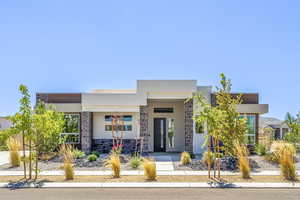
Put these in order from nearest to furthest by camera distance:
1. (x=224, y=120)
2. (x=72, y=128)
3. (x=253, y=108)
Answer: (x=224, y=120) < (x=253, y=108) < (x=72, y=128)

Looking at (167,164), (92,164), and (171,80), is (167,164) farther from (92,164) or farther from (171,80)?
(171,80)

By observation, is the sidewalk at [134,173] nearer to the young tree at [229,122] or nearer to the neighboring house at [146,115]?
the young tree at [229,122]

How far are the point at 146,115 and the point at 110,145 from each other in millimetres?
3208

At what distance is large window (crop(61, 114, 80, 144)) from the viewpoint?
19.4 m

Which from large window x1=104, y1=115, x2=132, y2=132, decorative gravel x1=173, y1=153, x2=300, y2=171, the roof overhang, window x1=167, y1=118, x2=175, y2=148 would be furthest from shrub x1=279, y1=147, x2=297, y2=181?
large window x1=104, y1=115, x2=132, y2=132

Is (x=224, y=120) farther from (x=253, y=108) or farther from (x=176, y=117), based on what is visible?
(x=176, y=117)

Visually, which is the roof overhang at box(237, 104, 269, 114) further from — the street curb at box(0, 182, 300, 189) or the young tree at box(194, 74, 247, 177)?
the street curb at box(0, 182, 300, 189)

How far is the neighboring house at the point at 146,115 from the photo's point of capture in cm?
1838

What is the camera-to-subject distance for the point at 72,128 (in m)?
19.5

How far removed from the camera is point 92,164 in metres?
14.5

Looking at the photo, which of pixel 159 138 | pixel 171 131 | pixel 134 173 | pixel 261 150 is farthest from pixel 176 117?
pixel 134 173

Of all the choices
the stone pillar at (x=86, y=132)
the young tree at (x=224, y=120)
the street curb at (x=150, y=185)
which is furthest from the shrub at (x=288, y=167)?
the stone pillar at (x=86, y=132)
